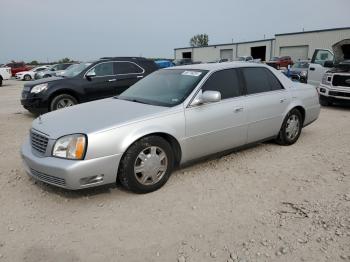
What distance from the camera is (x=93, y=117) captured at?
4168 millimetres

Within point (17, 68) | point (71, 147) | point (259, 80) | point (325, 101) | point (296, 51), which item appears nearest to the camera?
point (71, 147)

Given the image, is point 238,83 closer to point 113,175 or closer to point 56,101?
point 113,175

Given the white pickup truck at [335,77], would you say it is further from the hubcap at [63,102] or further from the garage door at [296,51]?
the garage door at [296,51]

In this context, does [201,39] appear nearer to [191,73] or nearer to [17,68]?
[17,68]

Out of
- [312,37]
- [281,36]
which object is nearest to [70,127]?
[312,37]

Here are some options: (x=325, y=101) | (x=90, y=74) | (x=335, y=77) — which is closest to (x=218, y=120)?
(x=90, y=74)

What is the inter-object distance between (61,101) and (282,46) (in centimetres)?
4198

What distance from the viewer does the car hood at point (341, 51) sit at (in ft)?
39.2

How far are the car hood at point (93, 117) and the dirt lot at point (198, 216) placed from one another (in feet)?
2.61

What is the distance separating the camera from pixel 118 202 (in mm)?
3906

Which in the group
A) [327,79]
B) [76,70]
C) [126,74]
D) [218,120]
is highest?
[76,70]

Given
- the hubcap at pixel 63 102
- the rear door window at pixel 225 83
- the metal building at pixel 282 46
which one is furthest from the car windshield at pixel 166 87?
the metal building at pixel 282 46

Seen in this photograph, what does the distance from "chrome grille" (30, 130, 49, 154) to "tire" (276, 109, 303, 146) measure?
12.4ft

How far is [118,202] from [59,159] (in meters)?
0.81
